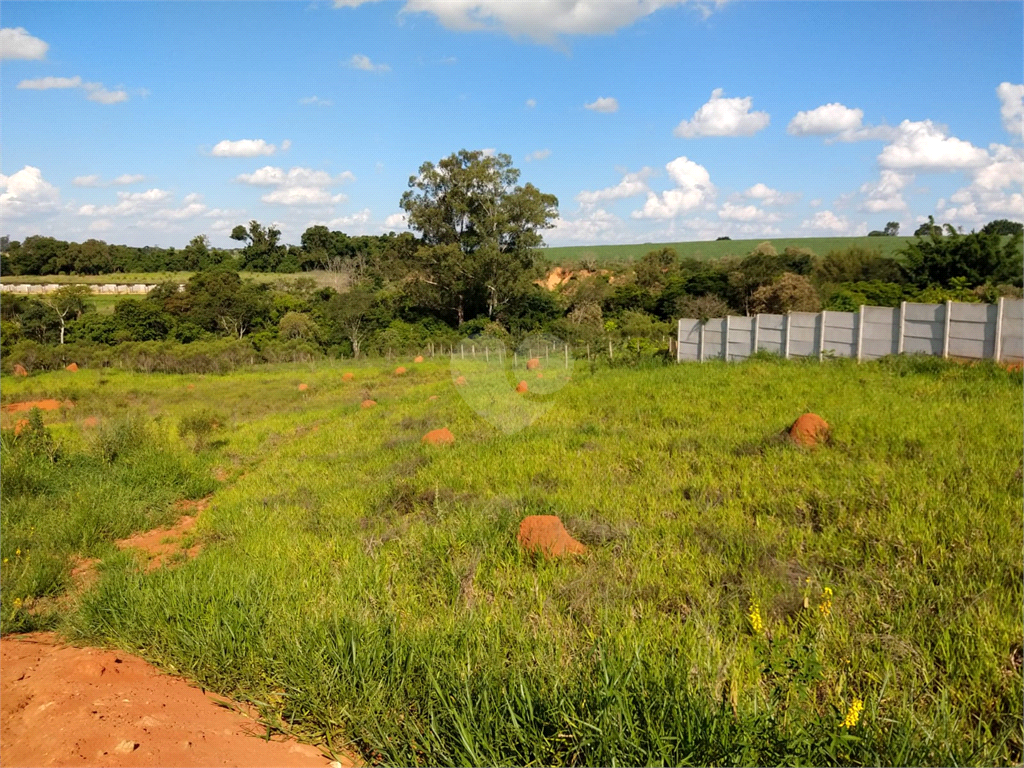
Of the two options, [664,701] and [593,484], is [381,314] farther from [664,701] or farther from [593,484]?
[664,701]

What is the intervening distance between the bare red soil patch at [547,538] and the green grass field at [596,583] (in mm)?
120

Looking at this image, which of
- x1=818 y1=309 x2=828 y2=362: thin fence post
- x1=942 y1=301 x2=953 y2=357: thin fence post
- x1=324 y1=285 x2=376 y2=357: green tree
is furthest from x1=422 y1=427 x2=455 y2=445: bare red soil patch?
x1=324 y1=285 x2=376 y2=357: green tree

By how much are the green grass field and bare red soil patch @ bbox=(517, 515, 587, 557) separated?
0.39 feet

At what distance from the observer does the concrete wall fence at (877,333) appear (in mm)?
11547

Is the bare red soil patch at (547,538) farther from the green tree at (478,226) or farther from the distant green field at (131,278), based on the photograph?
the distant green field at (131,278)

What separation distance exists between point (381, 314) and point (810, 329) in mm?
24007

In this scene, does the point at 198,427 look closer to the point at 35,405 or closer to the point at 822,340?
the point at 35,405

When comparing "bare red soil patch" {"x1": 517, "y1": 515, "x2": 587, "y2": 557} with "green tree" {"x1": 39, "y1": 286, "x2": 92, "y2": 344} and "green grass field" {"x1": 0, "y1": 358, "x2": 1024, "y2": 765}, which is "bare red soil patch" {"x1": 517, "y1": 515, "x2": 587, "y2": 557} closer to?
"green grass field" {"x1": 0, "y1": 358, "x2": 1024, "y2": 765}

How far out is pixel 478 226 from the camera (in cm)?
3250

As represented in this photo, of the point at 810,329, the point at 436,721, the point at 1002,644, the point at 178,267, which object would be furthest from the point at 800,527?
the point at 178,267

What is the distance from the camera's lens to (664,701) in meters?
2.47

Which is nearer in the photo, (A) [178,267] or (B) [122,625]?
(B) [122,625]

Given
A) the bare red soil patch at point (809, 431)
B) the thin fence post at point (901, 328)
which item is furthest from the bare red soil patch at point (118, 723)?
the thin fence post at point (901, 328)

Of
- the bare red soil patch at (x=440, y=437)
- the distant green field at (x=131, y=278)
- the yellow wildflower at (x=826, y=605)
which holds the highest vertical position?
the distant green field at (x=131, y=278)
